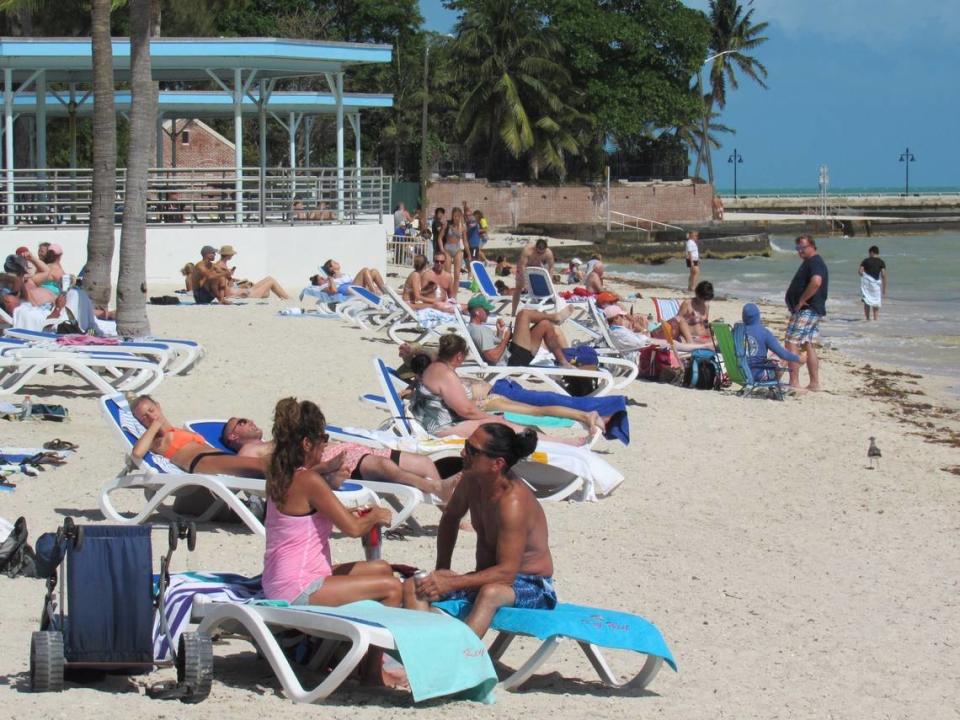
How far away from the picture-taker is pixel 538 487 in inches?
335

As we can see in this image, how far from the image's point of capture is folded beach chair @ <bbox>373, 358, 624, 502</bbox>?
8102 millimetres

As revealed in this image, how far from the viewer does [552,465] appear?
26.7 feet

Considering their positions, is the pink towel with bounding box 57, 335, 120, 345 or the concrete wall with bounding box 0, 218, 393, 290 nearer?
the pink towel with bounding box 57, 335, 120, 345

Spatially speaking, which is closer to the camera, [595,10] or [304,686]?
[304,686]

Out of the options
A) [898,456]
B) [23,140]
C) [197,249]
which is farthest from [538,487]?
[23,140]

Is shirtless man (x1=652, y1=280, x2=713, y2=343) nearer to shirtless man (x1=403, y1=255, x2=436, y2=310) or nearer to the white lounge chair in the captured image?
the white lounge chair

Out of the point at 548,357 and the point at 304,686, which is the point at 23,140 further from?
the point at 304,686

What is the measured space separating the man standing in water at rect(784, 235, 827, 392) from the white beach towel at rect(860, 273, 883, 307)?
32.9ft

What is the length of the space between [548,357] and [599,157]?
46.3 meters

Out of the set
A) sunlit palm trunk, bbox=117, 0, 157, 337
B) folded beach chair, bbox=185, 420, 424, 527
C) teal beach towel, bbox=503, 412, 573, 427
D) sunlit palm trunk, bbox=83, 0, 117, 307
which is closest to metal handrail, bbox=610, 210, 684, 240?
sunlit palm trunk, bbox=83, 0, 117, 307

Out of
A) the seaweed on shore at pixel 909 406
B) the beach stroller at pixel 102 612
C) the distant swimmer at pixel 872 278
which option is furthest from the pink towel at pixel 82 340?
the distant swimmer at pixel 872 278

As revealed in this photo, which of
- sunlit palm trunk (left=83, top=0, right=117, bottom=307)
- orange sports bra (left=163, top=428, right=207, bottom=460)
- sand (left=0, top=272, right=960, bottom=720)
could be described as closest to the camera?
sand (left=0, top=272, right=960, bottom=720)

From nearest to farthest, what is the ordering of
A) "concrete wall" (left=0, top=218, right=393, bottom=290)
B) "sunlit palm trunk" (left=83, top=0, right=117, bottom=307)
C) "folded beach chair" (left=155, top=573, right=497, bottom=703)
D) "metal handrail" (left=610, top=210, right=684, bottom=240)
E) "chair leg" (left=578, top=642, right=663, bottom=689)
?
"folded beach chair" (left=155, top=573, right=497, bottom=703) < "chair leg" (left=578, top=642, right=663, bottom=689) < "sunlit palm trunk" (left=83, top=0, right=117, bottom=307) < "concrete wall" (left=0, top=218, right=393, bottom=290) < "metal handrail" (left=610, top=210, right=684, bottom=240)

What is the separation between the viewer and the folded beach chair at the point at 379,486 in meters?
6.78
